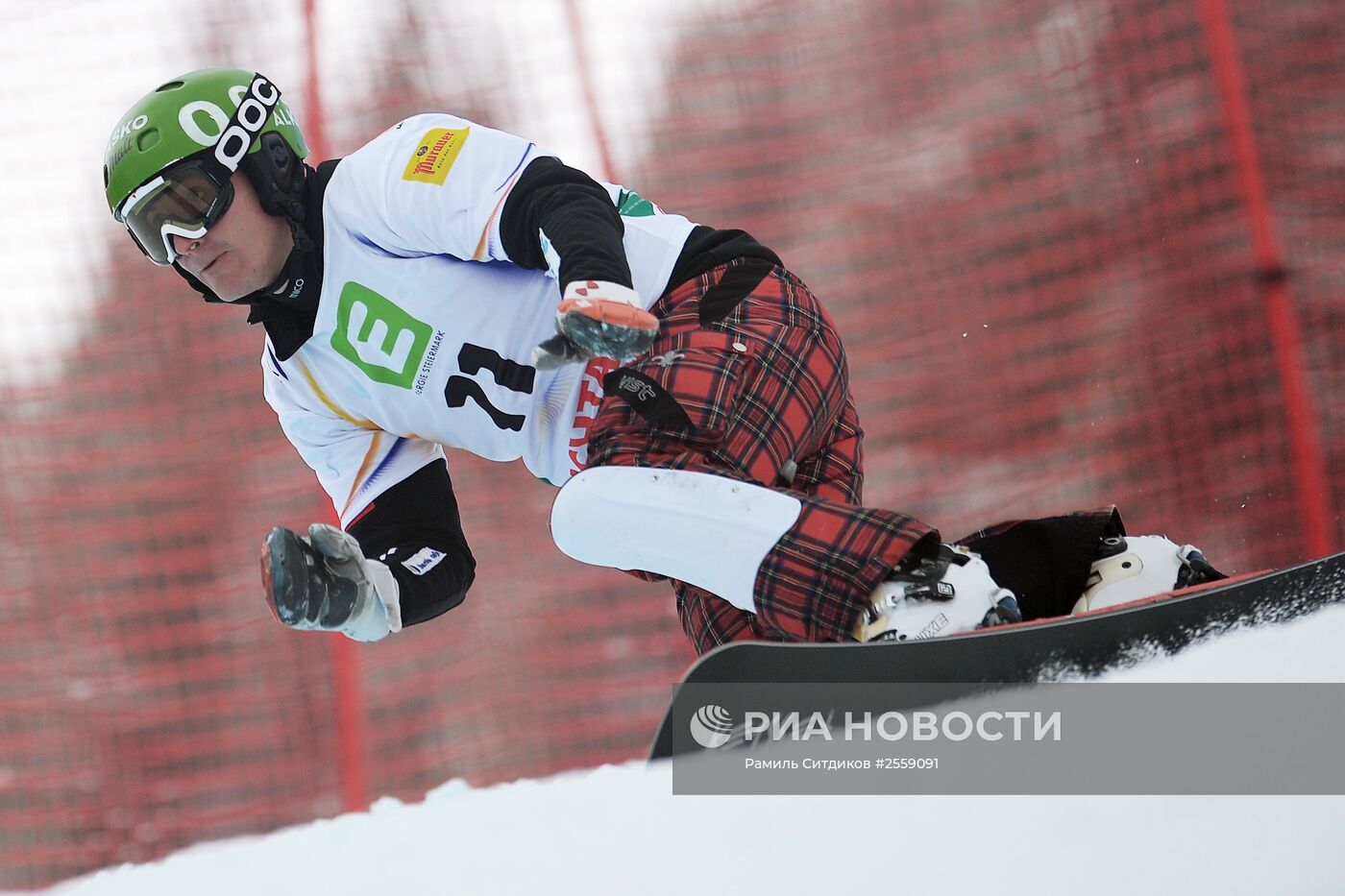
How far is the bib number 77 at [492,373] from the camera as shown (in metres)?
1.91

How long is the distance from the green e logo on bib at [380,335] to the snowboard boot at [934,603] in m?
0.87

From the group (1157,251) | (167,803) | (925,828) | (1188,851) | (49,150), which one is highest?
(1157,251)

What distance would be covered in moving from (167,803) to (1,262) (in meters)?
1.80

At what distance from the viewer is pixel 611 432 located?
167 centimetres

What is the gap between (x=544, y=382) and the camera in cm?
193

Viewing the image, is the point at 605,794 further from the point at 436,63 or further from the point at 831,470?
the point at 436,63

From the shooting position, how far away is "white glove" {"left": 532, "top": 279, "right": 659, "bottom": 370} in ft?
4.79

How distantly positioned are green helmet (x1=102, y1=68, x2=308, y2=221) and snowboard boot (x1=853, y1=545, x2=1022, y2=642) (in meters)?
1.14

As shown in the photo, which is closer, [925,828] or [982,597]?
[925,828]

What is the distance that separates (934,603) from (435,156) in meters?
1.01

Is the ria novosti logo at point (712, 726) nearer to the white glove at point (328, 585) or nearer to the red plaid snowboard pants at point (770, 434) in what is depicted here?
the red plaid snowboard pants at point (770, 434)

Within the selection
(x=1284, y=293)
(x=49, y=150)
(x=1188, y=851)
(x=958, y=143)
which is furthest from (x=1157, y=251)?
(x=49, y=150)

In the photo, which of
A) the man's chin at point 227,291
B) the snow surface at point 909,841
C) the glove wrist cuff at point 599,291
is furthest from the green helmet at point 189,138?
the snow surface at point 909,841

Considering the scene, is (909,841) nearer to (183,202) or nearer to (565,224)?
(565,224)
